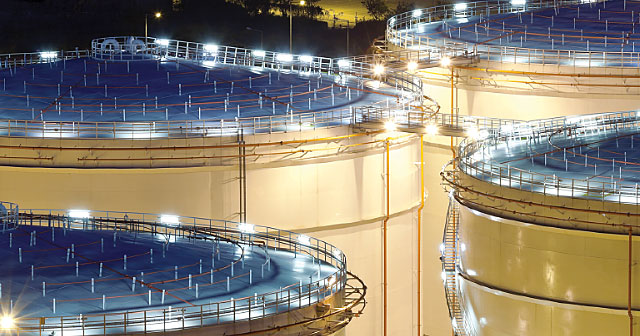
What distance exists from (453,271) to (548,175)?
19.1 feet

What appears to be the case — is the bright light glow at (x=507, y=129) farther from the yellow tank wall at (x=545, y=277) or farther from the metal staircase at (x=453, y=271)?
the yellow tank wall at (x=545, y=277)

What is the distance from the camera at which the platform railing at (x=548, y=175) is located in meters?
34.9

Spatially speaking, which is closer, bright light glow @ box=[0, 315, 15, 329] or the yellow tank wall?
bright light glow @ box=[0, 315, 15, 329]

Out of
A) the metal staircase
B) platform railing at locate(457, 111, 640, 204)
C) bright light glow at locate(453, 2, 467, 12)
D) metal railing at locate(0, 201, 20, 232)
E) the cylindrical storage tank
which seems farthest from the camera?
bright light glow at locate(453, 2, 467, 12)

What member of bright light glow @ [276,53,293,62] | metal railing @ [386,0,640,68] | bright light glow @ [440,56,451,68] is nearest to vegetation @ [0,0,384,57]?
metal railing @ [386,0,640,68]

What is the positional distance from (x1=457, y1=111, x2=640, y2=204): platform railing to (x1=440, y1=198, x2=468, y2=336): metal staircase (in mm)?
2010

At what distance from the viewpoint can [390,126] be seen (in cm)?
4403

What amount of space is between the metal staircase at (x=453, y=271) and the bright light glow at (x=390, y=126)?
10.5ft

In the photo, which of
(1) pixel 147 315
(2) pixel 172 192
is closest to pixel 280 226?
(2) pixel 172 192

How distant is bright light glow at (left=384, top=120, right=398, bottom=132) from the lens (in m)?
43.9

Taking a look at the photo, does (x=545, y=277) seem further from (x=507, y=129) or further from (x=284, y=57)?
(x=284, y=57)

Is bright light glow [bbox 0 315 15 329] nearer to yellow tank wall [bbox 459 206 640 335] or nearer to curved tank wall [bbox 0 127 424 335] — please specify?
curved tank wall [bbox 0 127 424 335]

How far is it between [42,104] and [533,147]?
17.1 metres

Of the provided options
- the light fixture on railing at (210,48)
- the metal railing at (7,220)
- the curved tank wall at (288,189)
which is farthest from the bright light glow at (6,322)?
the light fixture on railing at (210,48)
